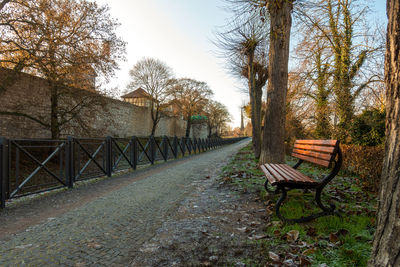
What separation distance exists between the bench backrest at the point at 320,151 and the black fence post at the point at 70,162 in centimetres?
471

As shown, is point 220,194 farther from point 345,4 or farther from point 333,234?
point 345,4

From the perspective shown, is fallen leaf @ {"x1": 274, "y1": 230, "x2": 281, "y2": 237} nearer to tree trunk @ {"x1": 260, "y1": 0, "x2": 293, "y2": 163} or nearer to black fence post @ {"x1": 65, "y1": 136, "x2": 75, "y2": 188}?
tree trunk @ {"x1": 260, "y1": 0, "x2": 293, "y2": 163}

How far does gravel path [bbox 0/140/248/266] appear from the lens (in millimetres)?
2082

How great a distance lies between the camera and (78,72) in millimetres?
9414

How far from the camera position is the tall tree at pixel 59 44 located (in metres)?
8.00

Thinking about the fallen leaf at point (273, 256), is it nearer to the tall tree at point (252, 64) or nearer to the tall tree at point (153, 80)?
the tall tree at point (252, 64)

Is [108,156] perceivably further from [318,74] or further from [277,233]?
[318,74]

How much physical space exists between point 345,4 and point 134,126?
63.9ft

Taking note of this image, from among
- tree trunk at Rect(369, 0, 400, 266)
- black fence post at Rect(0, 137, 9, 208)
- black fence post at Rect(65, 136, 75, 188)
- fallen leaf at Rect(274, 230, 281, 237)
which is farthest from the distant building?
tree trunk at Rect(369, 0, 400, 266)

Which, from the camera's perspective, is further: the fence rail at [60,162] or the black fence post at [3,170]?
the fence rail at [60,162]

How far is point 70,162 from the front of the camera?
5.21 m

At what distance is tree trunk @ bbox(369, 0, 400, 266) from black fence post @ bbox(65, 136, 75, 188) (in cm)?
538

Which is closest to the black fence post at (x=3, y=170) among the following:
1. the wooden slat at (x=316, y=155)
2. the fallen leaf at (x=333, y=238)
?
the fallen leaf at (x=333, y=238)

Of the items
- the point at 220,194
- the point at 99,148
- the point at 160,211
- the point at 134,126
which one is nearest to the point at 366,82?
the point at 220,194
